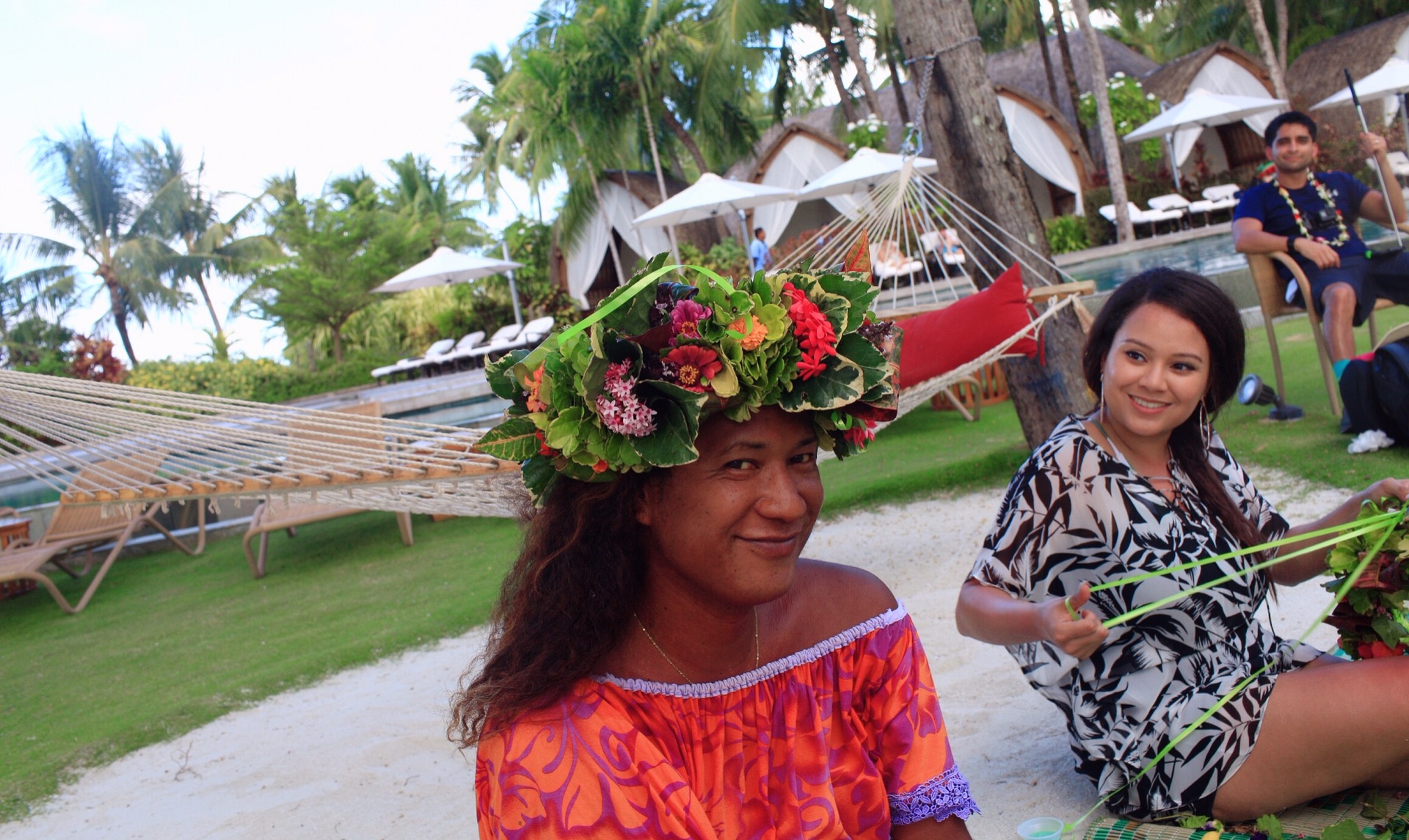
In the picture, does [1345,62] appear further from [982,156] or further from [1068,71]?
[982,156]

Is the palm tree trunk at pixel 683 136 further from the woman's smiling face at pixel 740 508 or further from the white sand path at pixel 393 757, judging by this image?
the woman's smiling face at pixel 740 508

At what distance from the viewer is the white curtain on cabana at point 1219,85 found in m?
18.5

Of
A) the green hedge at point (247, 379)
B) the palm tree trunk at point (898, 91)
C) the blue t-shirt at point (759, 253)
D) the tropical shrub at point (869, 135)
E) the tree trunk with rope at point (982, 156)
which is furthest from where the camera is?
the palm tree trunk at point (898, 91)

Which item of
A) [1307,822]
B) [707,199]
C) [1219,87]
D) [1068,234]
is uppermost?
[1219,87]

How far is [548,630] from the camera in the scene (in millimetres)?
1196

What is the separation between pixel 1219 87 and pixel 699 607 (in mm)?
→ 20721

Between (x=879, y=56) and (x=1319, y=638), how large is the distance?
65.4 feet

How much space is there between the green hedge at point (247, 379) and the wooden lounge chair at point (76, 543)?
6040 millimetres

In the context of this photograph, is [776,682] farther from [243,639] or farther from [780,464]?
[243,639]

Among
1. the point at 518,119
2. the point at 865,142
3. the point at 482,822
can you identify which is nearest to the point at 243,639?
the point at 482,822

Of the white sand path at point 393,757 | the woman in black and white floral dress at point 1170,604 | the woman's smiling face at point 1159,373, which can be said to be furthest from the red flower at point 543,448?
the white sand path at point 393,757

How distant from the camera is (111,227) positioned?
25.3 metres

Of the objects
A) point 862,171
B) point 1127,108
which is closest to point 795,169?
point 1127,108

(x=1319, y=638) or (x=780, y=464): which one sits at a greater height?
(x=780, y=464)
